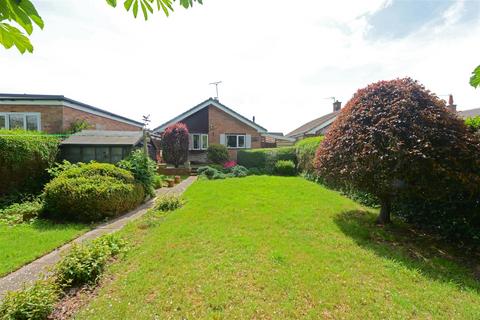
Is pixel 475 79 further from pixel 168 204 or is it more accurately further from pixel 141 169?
pixel 141 169

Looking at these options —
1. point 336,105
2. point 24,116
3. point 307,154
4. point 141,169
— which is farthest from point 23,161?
point 336,105

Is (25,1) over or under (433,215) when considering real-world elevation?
over

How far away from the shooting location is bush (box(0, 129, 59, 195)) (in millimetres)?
8906

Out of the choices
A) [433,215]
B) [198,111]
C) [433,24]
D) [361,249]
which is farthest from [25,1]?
[198,111]

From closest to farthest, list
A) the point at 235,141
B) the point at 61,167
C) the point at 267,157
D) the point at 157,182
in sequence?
1. the point at 61,167
2. the point at 157,182
3. the point at 267,157
4. the point at 235,141

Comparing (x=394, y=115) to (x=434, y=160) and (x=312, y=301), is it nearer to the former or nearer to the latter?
(x=434, y=160)

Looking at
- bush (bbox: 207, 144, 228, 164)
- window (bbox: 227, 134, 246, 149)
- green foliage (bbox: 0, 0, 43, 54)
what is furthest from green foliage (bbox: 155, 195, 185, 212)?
window (bbox: 227, 134, 246, 149)

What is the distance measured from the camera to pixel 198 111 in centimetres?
2128

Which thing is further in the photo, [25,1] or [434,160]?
[434,160]

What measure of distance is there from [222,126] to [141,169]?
12464 mm

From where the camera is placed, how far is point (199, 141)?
21.2 m

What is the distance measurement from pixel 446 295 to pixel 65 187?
8.79 m

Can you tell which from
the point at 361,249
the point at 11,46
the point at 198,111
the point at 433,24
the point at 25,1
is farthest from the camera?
the point at 198,111

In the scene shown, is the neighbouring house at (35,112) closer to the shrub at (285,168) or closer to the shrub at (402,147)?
the shrub at (285,168)
